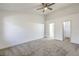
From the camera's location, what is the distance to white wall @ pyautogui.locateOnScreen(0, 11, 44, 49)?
158 centimetres

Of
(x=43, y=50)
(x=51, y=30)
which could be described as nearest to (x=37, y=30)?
(x=51, y=30)

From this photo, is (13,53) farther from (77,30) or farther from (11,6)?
(77,30)

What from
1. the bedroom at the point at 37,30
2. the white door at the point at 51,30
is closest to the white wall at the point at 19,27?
the bedroom at the point at 37,30

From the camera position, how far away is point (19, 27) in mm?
1644

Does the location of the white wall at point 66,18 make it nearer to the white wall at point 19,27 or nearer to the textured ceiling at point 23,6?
the textured ceiling at point 23,6

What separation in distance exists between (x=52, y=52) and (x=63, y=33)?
384 millimetres

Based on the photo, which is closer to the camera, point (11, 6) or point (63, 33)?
point (11, 6)

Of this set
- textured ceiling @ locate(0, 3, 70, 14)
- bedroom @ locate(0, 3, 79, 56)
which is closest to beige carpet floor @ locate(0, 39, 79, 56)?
bedroom @ locate(0, 3, 79, 56)

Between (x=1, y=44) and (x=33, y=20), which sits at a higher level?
(x=33, y=20)

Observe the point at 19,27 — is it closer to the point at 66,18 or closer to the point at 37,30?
the point at 37,30

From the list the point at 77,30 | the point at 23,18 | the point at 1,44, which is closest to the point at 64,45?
the point at 77,30

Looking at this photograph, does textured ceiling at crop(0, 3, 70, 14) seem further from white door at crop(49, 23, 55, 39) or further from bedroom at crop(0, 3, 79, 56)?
white door at crop(49, 23, 55, 39)

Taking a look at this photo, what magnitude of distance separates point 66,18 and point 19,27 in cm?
82

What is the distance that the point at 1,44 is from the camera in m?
1.56
